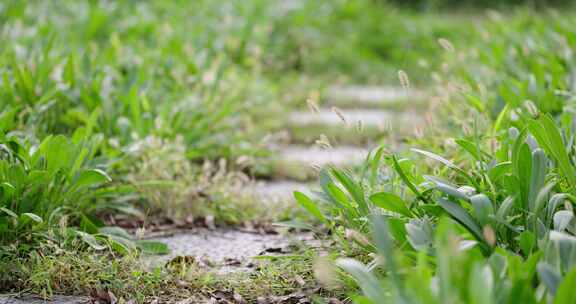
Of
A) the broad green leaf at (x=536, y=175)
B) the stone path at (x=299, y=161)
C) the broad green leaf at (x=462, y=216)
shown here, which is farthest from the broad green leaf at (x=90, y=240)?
the broad green leaf at (x=536, y=175)

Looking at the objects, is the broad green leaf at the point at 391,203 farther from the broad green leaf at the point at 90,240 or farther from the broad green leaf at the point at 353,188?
the broad green leaf at the point at 90,240

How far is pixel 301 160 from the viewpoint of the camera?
12.1ft

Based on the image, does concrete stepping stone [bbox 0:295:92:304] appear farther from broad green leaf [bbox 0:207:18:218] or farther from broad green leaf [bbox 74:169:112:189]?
broad green leaf [bbox 74:169:112:189]

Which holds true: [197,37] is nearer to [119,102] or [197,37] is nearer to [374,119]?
[374,119]

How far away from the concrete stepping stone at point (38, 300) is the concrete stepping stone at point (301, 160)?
149 cm

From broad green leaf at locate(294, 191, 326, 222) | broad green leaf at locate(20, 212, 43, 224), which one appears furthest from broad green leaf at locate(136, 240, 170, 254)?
broad green leaf at locate(294, 191, 326, 222)

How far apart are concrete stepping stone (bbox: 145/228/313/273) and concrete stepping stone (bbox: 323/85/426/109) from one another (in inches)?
86.9

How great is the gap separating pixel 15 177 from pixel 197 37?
10.2ft

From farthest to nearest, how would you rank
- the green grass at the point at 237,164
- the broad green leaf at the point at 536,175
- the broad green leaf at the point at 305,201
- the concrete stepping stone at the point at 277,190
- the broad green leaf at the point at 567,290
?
1. the concrete stepping stone at the point at 277,190
2. the broad green leaf at the point at 305,201
3. the broad green leaf at the point at 536,175
4. the green grass at the point at 237,164
5. the broad green leaf at the point at 567,290

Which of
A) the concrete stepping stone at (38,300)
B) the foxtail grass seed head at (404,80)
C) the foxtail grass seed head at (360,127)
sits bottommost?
the concrete stepping stone at (38,300)

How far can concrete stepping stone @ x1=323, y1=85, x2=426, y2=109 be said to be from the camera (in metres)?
5.03

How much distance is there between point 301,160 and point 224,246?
1.15m

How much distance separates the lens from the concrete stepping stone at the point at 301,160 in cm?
352

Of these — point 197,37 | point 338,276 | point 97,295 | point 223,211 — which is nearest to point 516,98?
point 223,211
